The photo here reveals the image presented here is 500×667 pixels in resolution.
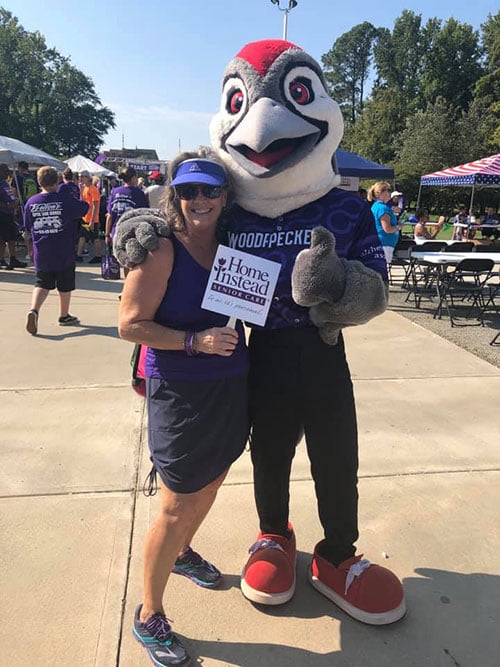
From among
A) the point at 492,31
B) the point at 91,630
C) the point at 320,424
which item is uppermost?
the point at 492,31

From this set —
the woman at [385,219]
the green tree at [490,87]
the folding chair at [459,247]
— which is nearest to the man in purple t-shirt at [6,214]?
the woman at [385,219]

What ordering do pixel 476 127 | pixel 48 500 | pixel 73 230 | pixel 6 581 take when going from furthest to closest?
pixel 476 127 → pixel 73 230 → pixel 48 500 → pixel 6 581

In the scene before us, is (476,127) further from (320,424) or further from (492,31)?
(320,424)

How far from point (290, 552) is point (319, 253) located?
1.34 meters

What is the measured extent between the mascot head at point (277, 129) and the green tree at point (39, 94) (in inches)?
A: 1952

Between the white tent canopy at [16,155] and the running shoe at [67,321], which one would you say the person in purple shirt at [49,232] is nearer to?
the running shoe at [67,321]

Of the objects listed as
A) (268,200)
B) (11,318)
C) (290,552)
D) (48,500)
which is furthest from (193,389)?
(11,318)

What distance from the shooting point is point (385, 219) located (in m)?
7.23

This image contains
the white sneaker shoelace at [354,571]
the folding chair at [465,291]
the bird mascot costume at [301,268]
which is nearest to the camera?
the bird mascot costume at [301,268]

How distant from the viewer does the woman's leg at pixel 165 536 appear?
5.79 ft

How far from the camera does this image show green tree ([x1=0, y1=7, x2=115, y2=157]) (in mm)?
46375

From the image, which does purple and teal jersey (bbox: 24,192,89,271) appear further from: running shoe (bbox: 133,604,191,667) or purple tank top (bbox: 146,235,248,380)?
running shoe (bbox: 133,604,191,667)

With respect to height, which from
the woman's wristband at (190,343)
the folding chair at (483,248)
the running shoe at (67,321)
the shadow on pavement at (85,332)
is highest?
the folding chair at (483,248)

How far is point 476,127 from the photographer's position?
3281 cm
